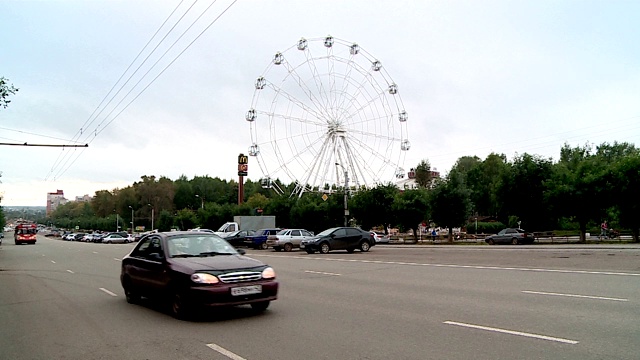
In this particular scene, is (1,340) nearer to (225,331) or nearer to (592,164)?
(225,331)

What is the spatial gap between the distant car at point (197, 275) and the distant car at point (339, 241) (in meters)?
20.3

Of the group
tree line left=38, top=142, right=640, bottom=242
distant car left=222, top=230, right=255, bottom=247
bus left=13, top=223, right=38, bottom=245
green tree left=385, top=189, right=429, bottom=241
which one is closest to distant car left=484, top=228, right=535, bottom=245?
tree line left=38, top=142, right=640, bottom=242

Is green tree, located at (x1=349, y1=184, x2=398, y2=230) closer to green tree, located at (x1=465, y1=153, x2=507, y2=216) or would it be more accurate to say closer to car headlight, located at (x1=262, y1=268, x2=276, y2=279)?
green tree, located at (x1=465, y1=153, x2=507, y2=216)

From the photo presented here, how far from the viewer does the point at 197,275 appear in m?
8.52

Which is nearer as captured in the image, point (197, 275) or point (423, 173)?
point (197, 275)

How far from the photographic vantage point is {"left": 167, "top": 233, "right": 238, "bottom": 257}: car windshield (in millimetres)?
9718

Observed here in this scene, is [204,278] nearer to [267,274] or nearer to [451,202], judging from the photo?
[267,274]

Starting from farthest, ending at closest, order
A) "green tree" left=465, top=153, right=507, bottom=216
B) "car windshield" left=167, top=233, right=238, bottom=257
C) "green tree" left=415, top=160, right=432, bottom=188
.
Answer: "green tree" left=415, top=160, right=432, bottom=188
"green tree" left=465, top=153, right=507, bottom=216
"car windshield" left=167, top=233, right=238, bottom=257

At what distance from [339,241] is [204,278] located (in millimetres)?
22624

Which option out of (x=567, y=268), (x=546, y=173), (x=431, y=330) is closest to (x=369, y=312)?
(x=431, y=330)

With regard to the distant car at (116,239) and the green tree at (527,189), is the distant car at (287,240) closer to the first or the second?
the green tree at (527,189)

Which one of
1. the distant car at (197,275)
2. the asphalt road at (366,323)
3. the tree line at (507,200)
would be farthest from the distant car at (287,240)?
the distant car at (197,275)

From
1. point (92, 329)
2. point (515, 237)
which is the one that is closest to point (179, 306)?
point (92, 329)

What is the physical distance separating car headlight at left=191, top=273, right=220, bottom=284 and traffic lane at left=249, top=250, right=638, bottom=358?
3.03 metres
